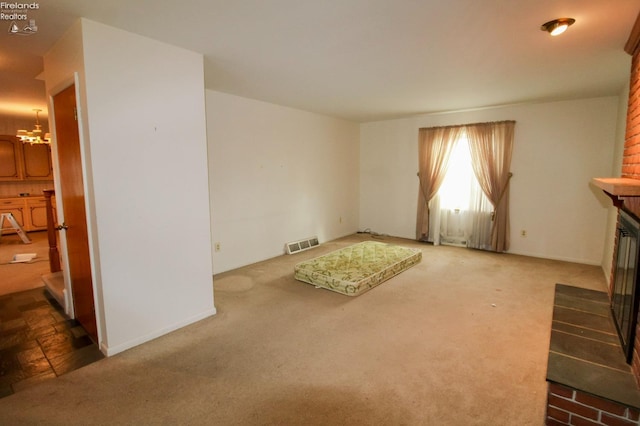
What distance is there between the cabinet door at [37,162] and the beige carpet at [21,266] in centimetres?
145

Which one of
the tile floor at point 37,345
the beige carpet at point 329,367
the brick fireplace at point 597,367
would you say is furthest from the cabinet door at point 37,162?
the brick fireplace at point 597,367

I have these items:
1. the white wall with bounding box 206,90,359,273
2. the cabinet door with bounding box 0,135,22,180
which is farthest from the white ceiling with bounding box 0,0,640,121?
the cabinet door with bounding box 0,135,22,180

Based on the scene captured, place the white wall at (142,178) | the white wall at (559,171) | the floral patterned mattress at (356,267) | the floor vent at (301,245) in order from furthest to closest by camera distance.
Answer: the floor vent at (301,245)
the white wall at (559,171)
the floral patterned mattress at (356,267)
the white wall at (142,178)

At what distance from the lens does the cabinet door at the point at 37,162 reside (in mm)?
6957

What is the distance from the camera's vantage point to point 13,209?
6602mm

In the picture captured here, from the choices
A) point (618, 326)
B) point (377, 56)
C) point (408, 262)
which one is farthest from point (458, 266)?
point (377, 56)

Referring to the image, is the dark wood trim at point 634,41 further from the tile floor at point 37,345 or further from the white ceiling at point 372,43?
the tile floor at point 37,345

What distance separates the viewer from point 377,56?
2.77m

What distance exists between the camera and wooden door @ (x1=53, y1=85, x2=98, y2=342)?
2.42 metres

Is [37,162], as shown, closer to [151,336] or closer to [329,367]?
[151,336]

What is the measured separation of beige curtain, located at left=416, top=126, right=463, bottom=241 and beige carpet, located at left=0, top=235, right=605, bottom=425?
2.45m

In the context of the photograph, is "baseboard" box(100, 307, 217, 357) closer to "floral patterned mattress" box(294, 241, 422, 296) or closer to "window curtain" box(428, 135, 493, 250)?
"floral patterned mattress" box(294, 241, 422, 296)

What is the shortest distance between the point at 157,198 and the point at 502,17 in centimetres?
284

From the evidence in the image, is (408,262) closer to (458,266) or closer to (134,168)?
(458,266)
